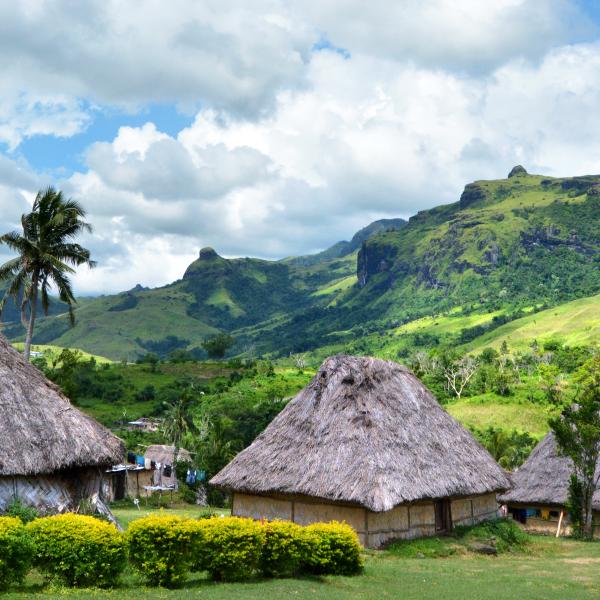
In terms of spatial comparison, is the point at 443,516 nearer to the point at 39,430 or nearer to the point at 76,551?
the point at 39,430

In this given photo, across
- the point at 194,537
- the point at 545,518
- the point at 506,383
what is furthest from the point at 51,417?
the point at 506,383

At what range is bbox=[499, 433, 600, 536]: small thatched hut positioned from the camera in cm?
3338

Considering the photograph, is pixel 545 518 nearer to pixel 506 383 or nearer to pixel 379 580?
pixel 379 580

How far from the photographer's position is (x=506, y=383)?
9988 centimetres

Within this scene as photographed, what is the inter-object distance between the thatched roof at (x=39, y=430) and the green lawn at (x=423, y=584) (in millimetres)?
4622

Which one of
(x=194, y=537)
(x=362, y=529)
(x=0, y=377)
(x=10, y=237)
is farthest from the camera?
(x=10, y=237)

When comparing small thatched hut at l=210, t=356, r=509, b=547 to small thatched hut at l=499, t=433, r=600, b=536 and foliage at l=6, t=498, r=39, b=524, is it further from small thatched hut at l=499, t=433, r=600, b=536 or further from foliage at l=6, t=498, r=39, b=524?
foliage at l=6, t=498, r=39, b=524

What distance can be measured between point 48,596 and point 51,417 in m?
8.18

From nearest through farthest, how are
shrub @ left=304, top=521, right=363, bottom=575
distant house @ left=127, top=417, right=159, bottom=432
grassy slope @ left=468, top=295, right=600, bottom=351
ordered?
shrub @ left=304, top=521, right=363, bottom=575, distant house @ left=127, top=417, right=159, bottom=432, grassy slope @ left=468, top=295, right=600, bottom=351

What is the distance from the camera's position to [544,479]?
113 feet

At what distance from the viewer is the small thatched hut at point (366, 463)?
22.0 metres

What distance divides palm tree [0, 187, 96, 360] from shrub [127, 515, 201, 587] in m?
18.8

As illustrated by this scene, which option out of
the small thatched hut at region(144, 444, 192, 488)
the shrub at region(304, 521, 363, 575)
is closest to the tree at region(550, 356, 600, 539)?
the shrub at region(304, 521, 363, 575)

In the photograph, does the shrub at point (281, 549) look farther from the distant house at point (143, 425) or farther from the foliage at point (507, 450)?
the distant house at point (143, 425)
